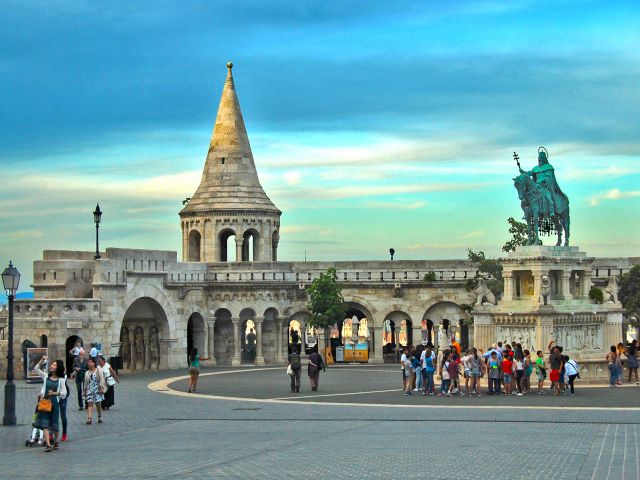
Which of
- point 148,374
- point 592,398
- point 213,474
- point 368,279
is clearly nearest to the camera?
point 213,474

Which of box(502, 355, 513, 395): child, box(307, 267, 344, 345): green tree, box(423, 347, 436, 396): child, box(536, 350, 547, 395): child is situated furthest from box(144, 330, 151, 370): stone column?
box(536, 350, 547, 395): child

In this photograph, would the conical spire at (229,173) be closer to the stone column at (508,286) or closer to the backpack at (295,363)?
the stone column at (508,286)

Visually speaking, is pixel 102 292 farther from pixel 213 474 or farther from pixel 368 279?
pixel 213 474

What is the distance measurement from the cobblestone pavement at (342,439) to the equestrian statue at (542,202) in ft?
25.7

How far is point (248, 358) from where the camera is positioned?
54.4 meters

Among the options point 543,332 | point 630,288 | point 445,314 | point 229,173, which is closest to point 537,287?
point 543,332

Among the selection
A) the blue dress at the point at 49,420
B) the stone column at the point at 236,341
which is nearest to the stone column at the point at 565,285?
the stone column at the point at 236,341

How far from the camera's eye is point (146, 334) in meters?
49.2

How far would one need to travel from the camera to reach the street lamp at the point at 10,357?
2473cm

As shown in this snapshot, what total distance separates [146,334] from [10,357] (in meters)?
23.7

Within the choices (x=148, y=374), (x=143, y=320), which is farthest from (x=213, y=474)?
(x=143, y=320)

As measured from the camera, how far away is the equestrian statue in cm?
3856

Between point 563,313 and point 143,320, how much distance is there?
18743mm

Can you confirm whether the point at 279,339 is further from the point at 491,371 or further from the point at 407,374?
the point at 491,371
